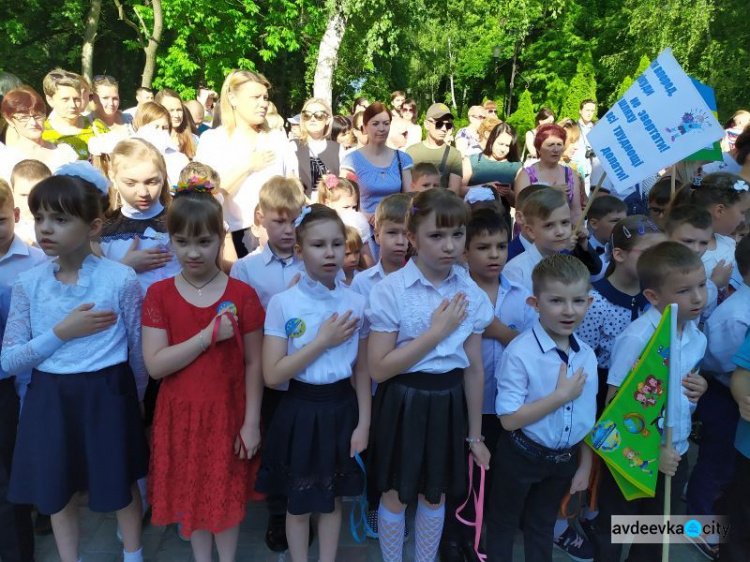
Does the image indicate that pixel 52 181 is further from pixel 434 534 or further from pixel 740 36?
pixel 740 36

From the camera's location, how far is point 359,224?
12.2 ft

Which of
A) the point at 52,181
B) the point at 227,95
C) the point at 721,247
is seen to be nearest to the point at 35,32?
the point at 227,95

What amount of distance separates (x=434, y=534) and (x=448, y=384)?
76 cm

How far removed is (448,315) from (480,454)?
712 millimetres

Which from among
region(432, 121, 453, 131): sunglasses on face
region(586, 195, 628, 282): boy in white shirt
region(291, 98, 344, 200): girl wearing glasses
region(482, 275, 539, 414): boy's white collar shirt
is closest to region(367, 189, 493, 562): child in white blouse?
region(482, 275, 539, 414): boy's white collar shirt

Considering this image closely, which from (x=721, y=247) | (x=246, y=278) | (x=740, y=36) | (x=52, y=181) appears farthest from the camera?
(x=740, y=36)

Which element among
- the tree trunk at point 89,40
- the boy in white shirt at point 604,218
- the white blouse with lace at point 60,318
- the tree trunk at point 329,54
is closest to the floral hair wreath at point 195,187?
the white blouse with lace at point 60,318

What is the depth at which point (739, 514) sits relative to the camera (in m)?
2.53

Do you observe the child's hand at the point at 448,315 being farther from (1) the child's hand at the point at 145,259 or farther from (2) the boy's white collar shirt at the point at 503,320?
(1) the child's hand at the point at 145,259

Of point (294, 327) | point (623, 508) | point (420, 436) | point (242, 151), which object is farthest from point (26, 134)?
point (623, 508)

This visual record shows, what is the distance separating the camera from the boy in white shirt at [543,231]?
10.0 feet

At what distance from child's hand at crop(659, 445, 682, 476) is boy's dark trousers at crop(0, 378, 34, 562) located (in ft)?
9.76

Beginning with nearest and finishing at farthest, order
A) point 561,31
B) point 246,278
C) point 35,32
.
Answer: point 246,278 → point 35,32 → point 561,31

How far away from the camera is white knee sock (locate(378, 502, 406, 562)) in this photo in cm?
261
